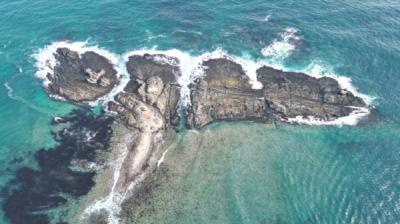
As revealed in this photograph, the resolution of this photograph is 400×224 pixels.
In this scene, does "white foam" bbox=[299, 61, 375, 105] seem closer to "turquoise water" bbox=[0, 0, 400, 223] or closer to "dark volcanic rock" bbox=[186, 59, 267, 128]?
"turquoise water" bbox=[0, 0, 400, 223]

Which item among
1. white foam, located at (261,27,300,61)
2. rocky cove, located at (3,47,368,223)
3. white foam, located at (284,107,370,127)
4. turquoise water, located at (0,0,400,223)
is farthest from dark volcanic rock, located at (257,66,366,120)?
white foam, located at (261,27,300,61)

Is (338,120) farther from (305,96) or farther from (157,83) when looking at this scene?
(157,83)

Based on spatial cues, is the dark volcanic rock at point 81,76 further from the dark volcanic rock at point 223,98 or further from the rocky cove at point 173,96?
the dark volcanic rock at point 223,98

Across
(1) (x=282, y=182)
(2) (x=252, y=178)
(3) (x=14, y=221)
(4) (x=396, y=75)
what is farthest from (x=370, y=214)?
(3) (x=14, y=221)

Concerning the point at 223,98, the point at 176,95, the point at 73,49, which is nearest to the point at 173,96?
the point at 176,95

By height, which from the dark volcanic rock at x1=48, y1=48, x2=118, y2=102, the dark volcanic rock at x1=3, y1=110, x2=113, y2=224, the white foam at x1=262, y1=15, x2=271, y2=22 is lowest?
the dark volcanic rock at x1=3, y1=110, x2=113, y2=224

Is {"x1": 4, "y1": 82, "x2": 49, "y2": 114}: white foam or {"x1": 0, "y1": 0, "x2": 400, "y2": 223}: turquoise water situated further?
{"x1": 4, "y1": 82, "x2": 49, "y2": 114}: white foam

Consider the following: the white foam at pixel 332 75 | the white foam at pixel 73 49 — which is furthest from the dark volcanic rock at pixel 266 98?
the white foam at pixel 73 49
